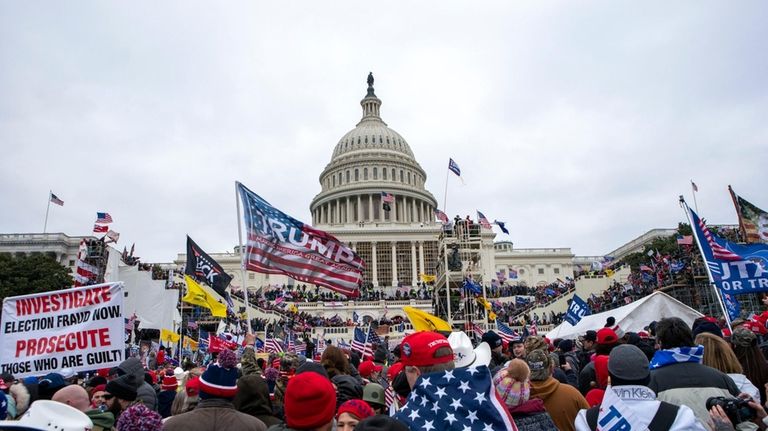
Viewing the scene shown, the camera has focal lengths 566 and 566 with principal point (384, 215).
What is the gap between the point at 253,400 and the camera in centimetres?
503

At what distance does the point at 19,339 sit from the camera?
8.43 meters

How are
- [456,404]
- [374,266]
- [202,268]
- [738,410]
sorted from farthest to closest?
1. [374,266]
2. [202,268]
3. [456,404]
4. [738,410]

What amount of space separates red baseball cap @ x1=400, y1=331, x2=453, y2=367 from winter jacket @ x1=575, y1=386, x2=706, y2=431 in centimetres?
112

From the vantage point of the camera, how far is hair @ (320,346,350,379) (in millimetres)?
6844

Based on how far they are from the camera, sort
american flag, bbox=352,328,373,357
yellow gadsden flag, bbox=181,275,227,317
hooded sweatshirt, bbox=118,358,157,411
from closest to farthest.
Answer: hooded sweatshirt, bbox=118,358,157,411, american flag, bbox=352,328,373,357, yellow gadsden flag, bbox=181,275,227,317

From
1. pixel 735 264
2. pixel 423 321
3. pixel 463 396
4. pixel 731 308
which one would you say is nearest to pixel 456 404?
pixel 463 396

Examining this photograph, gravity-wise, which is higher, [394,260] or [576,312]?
[394,260]

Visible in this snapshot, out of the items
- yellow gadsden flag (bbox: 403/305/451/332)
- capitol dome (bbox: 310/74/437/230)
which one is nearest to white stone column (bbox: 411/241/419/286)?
capitol dome (bbox: 310/74/437/230)

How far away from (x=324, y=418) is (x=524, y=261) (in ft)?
327

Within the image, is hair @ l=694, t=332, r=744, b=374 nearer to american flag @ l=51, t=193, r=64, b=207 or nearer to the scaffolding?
the scaffolding

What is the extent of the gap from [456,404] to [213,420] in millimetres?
2042

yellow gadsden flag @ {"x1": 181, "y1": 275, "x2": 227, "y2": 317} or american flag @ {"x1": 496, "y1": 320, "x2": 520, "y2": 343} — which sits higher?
yellow gadsden flag @ {"x1": 181, "y1": 275, "x2": 227, "y2": 317}

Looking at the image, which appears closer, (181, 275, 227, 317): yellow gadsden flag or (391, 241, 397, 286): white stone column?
(181, 275, 227, 317): yellow gadsden flag

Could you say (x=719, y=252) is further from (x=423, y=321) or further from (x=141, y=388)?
(x=141, y=388)
